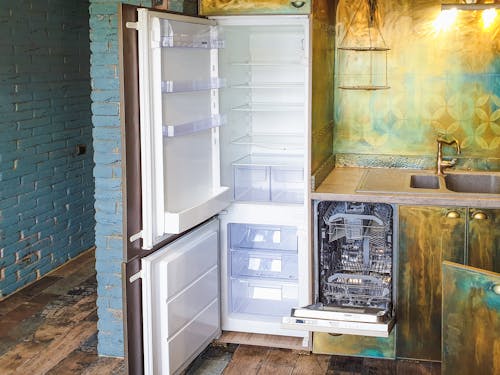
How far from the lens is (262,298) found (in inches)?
171

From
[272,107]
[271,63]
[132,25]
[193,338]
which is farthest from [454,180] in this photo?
[132,25]

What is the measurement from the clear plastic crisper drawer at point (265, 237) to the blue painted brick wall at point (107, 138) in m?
0.81

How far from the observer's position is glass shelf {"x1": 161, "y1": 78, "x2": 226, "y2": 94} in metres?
3.15

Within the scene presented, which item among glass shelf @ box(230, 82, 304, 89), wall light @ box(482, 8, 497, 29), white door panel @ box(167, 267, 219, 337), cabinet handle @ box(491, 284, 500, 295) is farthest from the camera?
wall light @ box(482, 8, 497, 29)

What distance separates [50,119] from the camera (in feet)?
Answer: 17.5

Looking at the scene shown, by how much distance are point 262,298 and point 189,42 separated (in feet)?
5.46

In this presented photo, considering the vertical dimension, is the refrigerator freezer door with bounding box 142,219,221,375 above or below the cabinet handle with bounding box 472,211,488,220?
below

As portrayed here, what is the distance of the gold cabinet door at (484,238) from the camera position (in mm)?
3604

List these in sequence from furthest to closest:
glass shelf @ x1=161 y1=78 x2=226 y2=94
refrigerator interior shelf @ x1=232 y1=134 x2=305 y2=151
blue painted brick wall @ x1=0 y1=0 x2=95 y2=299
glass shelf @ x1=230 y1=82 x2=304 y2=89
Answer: blue painted brick wall @ x1=0 y1=0 x2=95 y2=299 → refrigerator interior shelf @ x1=232 y1=134 x2=305 y2=151 → glass shelf @ x1=230 y1=82 x2=304 y2=89 → glass shelf @ x1=161 y1=78 x2=226 y2=94

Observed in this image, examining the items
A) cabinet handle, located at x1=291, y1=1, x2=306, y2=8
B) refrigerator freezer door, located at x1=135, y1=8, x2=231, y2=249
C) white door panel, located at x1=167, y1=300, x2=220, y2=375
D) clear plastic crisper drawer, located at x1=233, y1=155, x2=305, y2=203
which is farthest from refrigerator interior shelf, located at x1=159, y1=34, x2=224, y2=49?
white door panel, located at x1=167, y1=300, x2=220, y2=375

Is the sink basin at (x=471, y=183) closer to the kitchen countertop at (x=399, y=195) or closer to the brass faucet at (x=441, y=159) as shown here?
the brass faucet at (x=441, y=159)

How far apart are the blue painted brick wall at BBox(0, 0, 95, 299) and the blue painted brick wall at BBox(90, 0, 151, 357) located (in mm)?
1389

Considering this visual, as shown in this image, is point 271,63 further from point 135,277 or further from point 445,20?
point 135,277

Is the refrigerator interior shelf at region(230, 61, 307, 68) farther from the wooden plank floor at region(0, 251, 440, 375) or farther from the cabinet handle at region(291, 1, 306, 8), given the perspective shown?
the wooden plank floor at region(0, 251, 440, 375)
